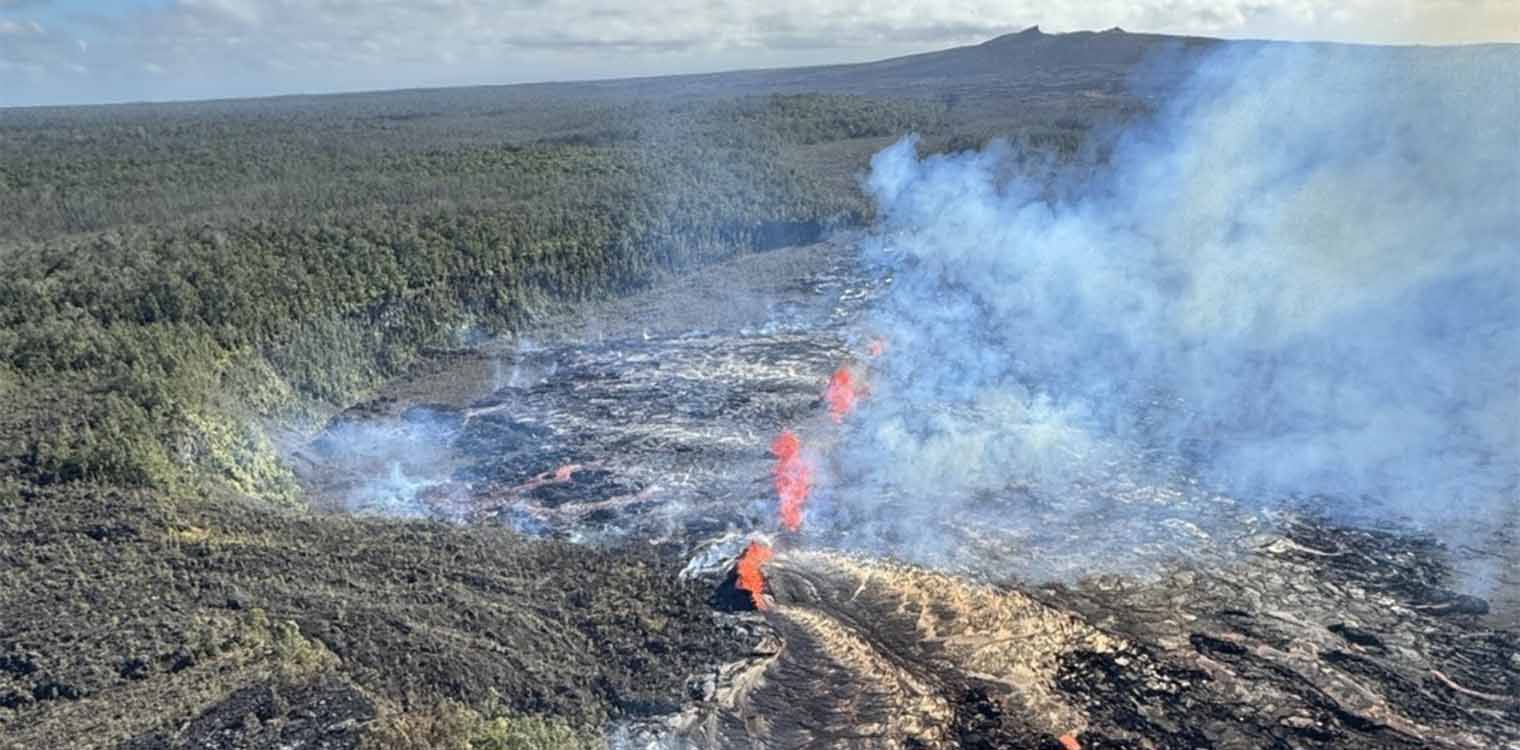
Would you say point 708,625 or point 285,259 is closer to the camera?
point 708,625

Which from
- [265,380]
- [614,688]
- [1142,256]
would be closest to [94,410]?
[265,380]

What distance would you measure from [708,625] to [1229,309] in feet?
65.7

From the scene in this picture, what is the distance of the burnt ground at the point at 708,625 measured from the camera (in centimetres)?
1285

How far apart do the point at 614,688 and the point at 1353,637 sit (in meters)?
10.5

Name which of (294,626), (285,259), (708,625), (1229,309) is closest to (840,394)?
(708,625)

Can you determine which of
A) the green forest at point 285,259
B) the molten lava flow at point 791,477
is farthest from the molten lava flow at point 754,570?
the green forest at point 285,259

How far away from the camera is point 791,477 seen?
69.2ft

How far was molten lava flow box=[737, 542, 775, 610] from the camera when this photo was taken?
16.3 m

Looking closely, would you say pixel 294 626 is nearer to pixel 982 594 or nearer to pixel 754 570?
pixel 754 570

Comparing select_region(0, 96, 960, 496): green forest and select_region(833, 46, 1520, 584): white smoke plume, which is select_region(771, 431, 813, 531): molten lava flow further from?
select_region(0, 96, 960, 496): green forest

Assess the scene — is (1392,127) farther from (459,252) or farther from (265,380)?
(265,380)

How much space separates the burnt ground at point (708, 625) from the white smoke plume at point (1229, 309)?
2.33m

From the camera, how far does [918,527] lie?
18781mm

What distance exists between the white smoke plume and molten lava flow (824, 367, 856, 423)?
0.52 metres
